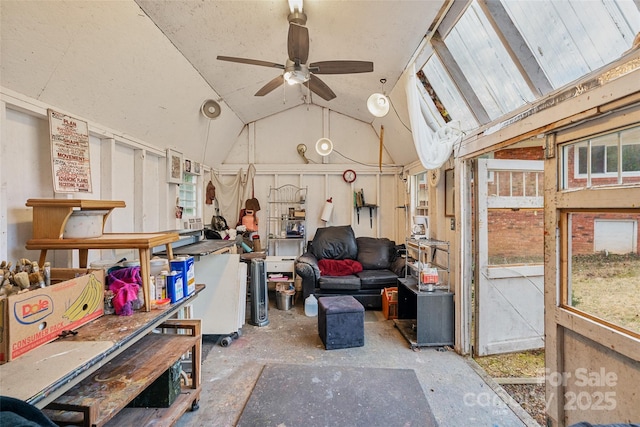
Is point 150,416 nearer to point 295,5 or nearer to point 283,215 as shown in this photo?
point 295,5

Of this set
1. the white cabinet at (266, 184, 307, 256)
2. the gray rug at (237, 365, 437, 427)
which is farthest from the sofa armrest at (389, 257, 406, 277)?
the gray rug at (237, 365, 437, 427)

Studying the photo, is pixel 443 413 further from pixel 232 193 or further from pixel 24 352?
pixel 232 193

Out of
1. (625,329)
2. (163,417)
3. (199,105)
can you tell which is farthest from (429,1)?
(163,417)

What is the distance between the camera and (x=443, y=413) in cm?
203

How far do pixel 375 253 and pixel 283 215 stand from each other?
1693mm

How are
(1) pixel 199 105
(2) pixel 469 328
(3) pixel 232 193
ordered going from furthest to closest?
1. (3) pixel 232 193
2. (1) pixel 199 105
3. (2) pixel 469 328

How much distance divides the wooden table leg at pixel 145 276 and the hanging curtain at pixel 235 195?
3488 millimetres

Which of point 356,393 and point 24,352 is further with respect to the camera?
point 356,393

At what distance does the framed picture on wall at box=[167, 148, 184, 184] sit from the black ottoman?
2.26m

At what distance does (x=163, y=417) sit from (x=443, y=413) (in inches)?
70.7

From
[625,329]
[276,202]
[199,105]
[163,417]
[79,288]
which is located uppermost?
[199,105]

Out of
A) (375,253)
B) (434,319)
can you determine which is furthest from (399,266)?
(434,319)

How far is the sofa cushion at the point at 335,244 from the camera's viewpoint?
15.2 ft

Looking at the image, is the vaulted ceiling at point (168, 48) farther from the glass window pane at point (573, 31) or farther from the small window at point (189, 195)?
the small window at point (189, 195)
